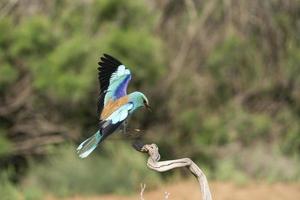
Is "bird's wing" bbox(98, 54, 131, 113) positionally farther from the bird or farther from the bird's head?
the bird's head

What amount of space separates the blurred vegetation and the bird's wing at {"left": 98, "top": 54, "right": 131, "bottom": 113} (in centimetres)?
458

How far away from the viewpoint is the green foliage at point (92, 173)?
10414 millimetres

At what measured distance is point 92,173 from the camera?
1057cm

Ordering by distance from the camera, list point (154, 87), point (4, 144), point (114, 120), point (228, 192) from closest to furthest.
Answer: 1. point (114, 120)
2. point (4, 144)
3. point (228, 192)
4. point (154, 87)

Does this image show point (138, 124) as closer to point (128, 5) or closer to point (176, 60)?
point (176, 60)

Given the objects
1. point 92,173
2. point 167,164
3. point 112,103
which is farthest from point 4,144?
point 167,164

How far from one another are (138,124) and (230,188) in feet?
4.94

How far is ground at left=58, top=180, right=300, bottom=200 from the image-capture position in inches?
417

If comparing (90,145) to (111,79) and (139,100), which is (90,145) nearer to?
(139,100)

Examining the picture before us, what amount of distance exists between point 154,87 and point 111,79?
6.39m

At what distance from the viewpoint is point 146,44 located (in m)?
10.1

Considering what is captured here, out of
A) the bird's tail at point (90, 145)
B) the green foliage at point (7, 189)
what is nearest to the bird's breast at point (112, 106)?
the bird's tail at point (90, 145)

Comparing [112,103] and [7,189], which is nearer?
[112,103]

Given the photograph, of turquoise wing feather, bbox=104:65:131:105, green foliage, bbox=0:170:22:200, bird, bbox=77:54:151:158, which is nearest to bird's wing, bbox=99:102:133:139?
bird, bbox=77:54:151:158
